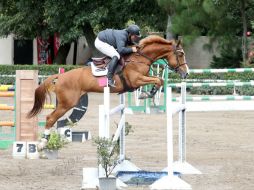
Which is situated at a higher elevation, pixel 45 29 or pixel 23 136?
pixel 45 29

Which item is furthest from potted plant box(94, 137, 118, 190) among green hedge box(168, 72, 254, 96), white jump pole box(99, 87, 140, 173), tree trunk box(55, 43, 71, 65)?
tree trunk box(55, 43, 71, 65)

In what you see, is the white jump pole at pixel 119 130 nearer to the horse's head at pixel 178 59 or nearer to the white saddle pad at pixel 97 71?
the white saddle pad at pixel 97 71

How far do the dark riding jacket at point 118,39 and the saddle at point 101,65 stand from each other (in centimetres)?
24

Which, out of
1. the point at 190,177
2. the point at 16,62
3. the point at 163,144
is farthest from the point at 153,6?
the point at 190,177

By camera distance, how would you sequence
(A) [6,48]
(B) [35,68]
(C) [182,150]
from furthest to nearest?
(A) [6,48] → (B) [35,68] → (C) [182,150]

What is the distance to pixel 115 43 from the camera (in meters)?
12.4

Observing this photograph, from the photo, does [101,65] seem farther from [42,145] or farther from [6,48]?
[6,48]

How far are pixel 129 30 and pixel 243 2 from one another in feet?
63.2

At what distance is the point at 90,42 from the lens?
3638 centimetres

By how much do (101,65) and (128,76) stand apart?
0.44 m

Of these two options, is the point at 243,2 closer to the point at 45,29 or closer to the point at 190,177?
the point at 45,29

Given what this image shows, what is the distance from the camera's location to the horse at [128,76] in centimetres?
1251

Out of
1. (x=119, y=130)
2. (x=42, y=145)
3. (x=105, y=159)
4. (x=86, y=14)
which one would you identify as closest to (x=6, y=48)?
(x=86, y=14)

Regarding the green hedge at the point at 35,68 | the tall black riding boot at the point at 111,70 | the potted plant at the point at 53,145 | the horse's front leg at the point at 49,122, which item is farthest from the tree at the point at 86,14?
the potted plant at the point at 53,145
